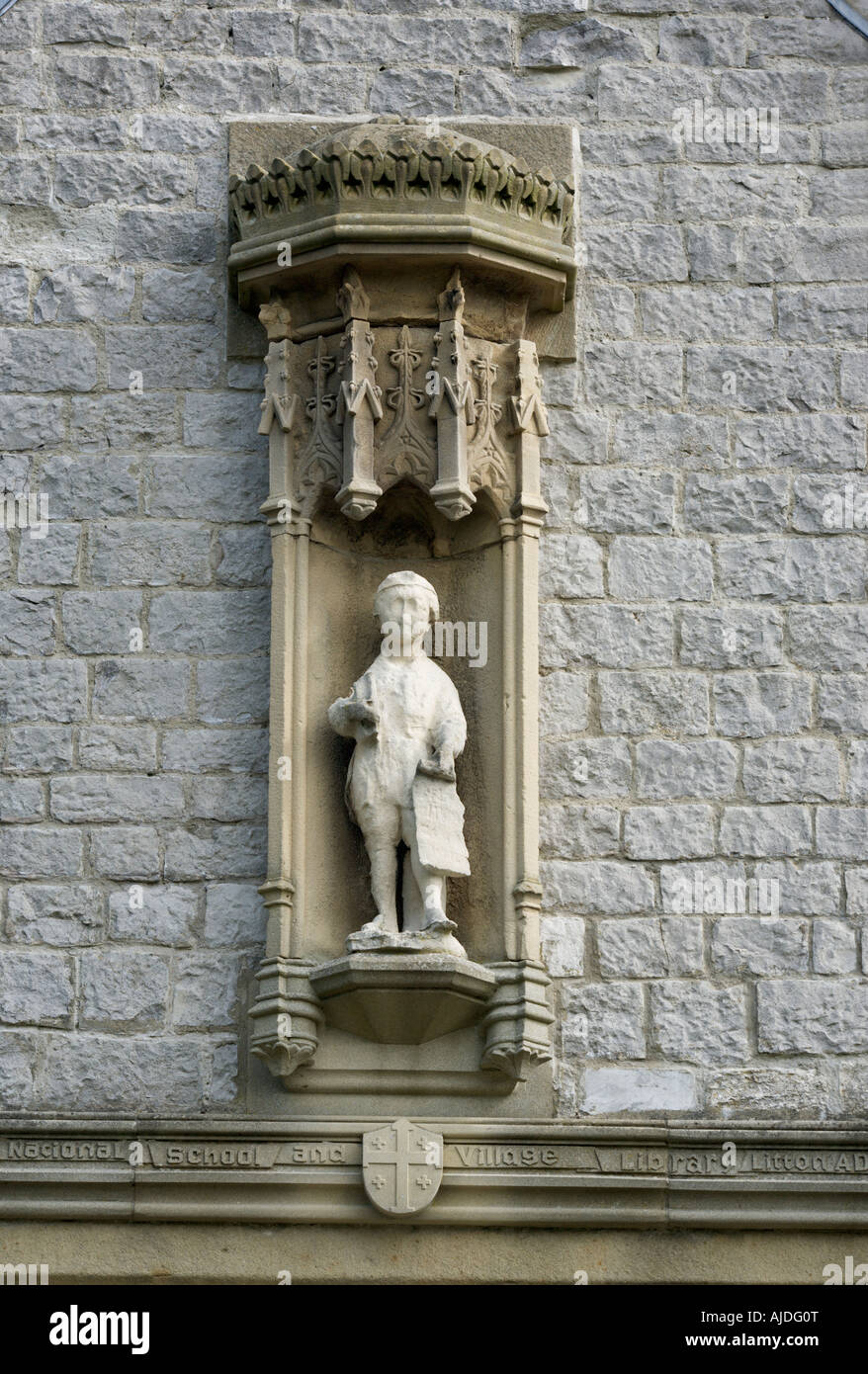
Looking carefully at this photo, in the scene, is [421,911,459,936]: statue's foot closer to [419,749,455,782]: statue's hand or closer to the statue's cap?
[419,749,455,782]: statue's hand

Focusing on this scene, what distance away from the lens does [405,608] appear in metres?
9.30

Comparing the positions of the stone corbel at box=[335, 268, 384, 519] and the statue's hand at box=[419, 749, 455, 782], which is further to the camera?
the stone corbel at box=[335, 268, 384, 519]

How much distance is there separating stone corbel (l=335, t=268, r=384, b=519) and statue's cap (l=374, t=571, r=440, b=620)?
22 cm

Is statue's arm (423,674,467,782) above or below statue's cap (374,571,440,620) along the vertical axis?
below

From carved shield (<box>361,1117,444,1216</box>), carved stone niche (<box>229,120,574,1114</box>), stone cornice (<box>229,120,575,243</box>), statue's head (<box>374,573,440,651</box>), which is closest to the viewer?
carved shield (<box>361,1117,444,1216</box>)

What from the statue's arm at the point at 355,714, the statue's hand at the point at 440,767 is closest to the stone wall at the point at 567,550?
the statue's arm at the point at 355,714

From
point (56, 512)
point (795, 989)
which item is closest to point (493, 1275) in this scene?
point (795, 989)

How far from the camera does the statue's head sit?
9.29 m

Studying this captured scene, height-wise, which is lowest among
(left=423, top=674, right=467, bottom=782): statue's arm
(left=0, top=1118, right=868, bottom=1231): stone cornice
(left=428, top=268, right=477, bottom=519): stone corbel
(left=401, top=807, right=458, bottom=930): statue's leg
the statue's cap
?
(left=0, top=1118, right=868, bottom=1231): stone cornice

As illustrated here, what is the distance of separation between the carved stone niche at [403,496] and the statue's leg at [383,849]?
18 cm

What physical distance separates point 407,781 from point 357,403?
4.09 feet

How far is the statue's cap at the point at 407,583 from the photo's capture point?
30.6 feet

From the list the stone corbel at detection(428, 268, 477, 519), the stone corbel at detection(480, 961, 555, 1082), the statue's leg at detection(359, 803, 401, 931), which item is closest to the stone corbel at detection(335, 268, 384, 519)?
the stone corbel at detection(428, 268, 477, 519)

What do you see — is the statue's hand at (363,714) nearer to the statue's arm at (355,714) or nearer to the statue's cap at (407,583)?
the statue's arm at (355,714)
